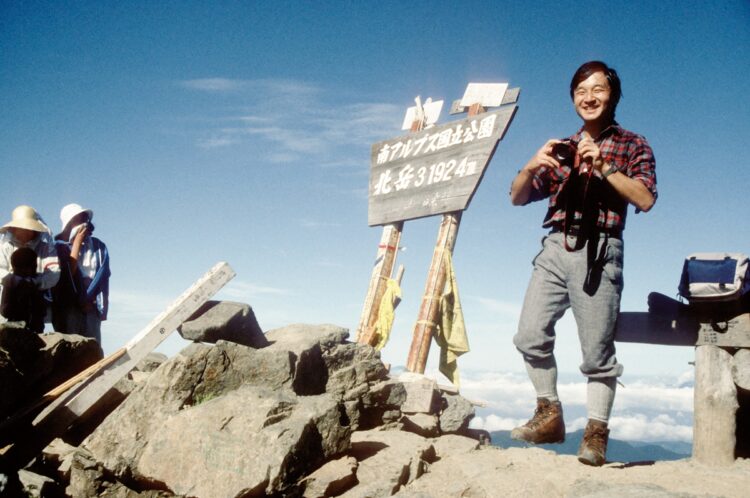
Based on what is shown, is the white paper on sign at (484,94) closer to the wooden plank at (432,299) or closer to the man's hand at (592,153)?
the wooden plank at (432,299)

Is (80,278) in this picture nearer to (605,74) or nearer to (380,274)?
(380,274)

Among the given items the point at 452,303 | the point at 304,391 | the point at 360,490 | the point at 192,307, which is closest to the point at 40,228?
the point at 192,307

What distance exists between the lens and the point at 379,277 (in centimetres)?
871

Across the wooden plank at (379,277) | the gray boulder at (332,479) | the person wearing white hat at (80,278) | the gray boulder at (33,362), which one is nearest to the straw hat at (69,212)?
the person wearing white hat at (80,278)

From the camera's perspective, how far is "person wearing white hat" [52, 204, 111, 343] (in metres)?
6.79

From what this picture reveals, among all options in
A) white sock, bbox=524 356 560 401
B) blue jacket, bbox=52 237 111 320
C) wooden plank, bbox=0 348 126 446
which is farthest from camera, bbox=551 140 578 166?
blue jacket, bbox=52 237 111 320

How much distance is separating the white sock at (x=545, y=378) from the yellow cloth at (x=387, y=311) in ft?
13.1

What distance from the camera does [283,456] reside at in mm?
3789

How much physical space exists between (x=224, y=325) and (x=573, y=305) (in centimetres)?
402

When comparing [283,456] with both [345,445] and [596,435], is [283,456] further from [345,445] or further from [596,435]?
[596,435]

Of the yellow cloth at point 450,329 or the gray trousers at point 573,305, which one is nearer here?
the gray trousers at point 573,305

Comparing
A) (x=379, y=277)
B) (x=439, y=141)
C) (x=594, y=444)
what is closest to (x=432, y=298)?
(x=379, y=277)

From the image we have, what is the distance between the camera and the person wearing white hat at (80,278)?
22.3 ft

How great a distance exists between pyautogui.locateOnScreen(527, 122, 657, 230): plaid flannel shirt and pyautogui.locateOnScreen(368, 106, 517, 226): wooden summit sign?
3.49m
